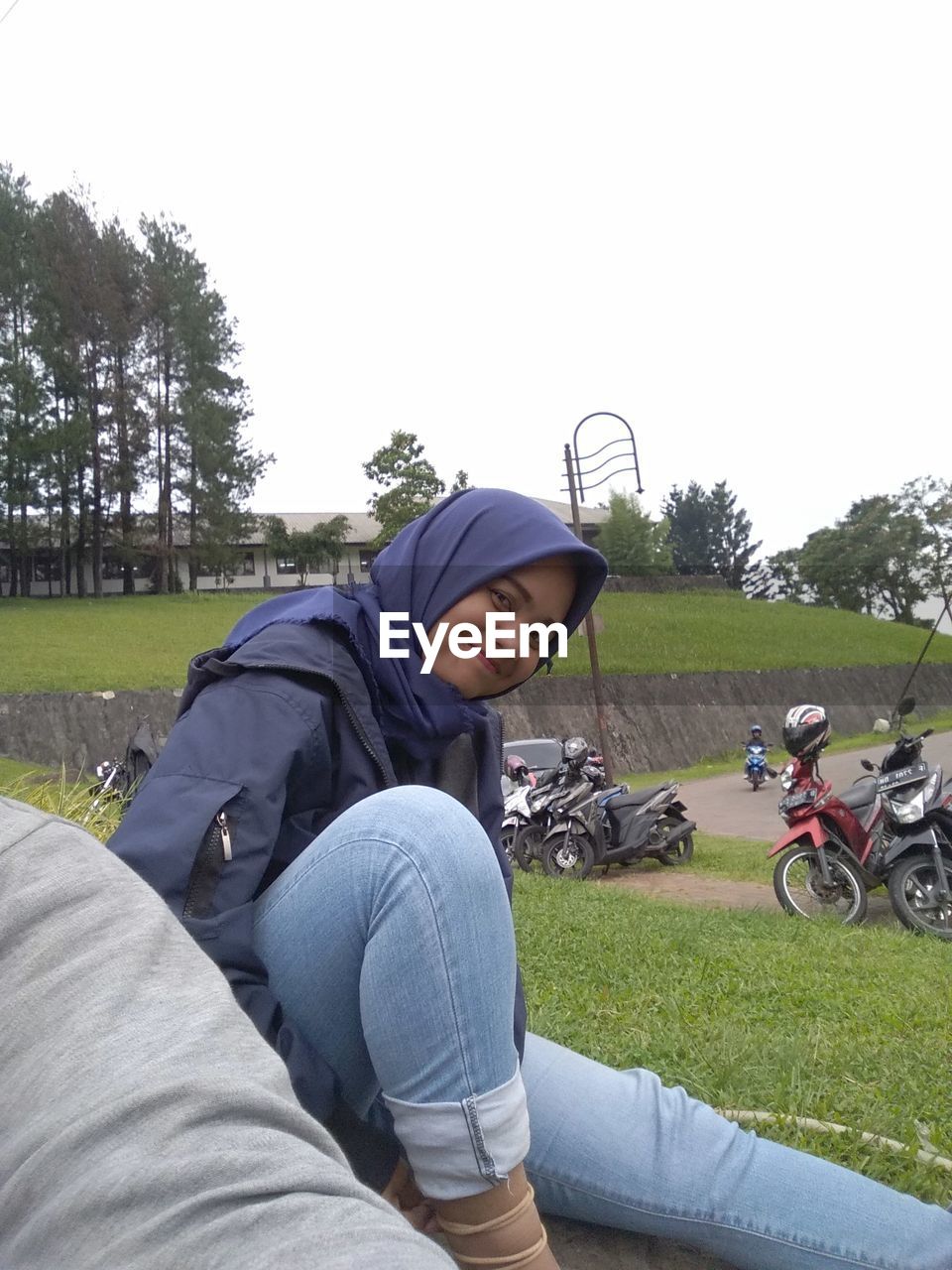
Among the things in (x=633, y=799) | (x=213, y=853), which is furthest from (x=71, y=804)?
(x=633, y=799)

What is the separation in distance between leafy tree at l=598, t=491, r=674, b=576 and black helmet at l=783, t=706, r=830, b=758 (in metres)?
21.2

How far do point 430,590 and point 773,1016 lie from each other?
1.64 metres

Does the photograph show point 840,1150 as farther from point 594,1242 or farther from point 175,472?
point 175,472

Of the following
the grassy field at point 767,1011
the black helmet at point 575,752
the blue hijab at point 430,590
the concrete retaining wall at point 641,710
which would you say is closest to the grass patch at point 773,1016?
the grassy field at point 767,1011

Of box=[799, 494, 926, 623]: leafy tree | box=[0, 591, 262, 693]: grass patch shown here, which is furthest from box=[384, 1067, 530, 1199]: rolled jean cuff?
box=[799, 494, 926, 623]: leafy tree

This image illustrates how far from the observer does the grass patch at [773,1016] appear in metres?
1.75

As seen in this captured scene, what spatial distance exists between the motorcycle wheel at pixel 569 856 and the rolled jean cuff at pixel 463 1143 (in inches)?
270

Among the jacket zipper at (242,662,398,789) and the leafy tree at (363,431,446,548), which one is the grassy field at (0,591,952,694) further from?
the jacket zipper at (242,662,398,789)

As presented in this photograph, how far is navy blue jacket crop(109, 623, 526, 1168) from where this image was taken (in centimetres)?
96

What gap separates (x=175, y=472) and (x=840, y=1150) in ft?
87.6

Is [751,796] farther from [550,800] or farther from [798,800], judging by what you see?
[798,800]

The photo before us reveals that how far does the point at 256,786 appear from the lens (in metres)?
1.03

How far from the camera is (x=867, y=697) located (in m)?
26.1

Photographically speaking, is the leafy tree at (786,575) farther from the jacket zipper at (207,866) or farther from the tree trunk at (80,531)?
the jacket zipper at (207,866)
